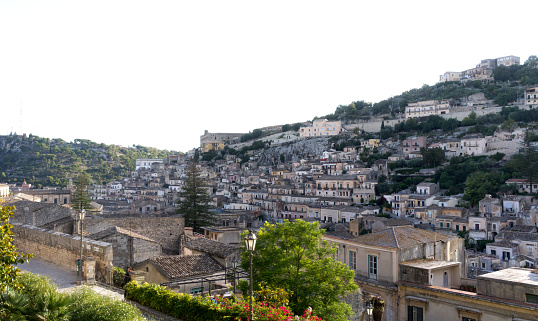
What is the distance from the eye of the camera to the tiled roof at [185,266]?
13.0 meters

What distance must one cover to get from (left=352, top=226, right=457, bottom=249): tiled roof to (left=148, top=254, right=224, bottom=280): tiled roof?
5.76 m

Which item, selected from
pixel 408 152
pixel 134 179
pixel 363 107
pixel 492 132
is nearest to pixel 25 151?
pixel 134 179

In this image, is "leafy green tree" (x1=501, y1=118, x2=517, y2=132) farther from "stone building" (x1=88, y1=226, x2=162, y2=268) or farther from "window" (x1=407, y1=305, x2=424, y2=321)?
"stone building" (x1=88, y1=226, x2=162, y2=268)

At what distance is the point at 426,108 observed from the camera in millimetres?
92250

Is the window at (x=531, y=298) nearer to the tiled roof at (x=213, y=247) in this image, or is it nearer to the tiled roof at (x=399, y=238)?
the tiled roof at (x=399, y=238)

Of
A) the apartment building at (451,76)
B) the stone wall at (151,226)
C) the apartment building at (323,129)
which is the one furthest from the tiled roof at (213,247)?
the apartment building at (451,76)

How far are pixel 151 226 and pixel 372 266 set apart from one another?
10.0 m

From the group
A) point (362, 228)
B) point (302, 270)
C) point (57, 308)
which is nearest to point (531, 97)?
point (362, 228)

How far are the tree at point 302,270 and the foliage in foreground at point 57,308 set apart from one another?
4297mm

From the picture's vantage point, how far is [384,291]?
48.8 feet

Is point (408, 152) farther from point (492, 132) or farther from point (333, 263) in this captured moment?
point (333, 263)

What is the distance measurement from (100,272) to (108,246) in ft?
2.39

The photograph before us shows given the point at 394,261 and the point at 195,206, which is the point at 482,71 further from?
the point at 394,261

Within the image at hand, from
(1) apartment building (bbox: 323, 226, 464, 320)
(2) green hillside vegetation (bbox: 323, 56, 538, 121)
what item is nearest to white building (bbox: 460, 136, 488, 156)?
(2) green hillside vegetation (bbox: 323, 56, 538, 121)
